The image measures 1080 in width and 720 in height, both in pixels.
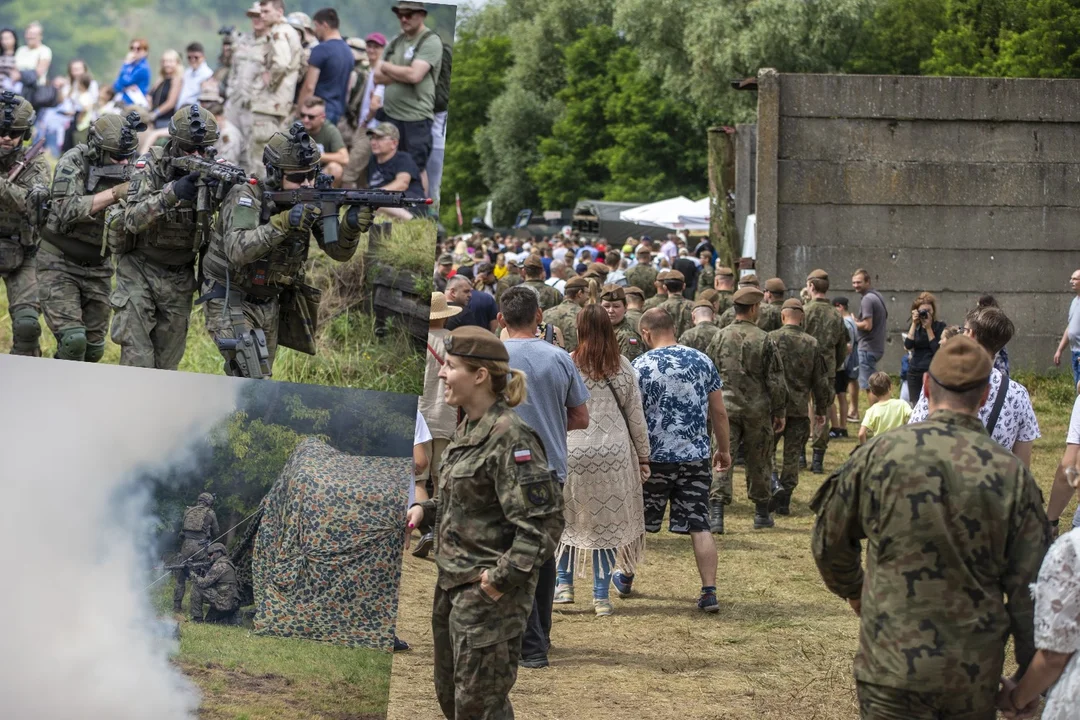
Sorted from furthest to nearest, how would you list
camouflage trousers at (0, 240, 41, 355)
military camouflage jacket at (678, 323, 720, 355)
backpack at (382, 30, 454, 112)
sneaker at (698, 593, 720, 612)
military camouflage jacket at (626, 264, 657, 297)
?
military camouflage jacket at (626, 264, 657, 297), military camouflage jacket at (678, 323, 720, 355), camouflage trousers at (0, 240, 41, 355), sneaker at (698, 593, 720, 612), backpack at (382, 30, 454, 112)

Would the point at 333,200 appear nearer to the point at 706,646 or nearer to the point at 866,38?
the point at 706,646

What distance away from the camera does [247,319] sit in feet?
24.1

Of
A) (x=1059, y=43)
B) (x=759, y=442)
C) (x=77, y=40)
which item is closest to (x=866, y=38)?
(x=1059, y=43)

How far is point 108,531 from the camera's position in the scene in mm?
5141

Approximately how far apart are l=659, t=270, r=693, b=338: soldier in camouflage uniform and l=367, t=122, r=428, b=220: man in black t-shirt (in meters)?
5.97

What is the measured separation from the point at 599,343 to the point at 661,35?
51.0 metres

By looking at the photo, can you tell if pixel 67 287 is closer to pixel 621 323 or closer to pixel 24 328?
pixel 24 328

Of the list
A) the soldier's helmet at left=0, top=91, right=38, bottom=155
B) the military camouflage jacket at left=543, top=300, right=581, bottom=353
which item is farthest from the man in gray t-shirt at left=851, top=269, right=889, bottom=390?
the soldier's helmet at left=0, top=91, right=38, bottom=155

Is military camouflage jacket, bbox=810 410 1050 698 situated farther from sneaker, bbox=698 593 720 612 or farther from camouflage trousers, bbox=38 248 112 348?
camouflage trousers, bbox=38 248 112 348

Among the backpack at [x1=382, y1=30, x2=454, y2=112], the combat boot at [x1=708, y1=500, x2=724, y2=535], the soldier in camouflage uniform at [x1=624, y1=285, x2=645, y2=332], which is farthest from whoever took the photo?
the soldier in camouflage uniform at [x1=624, y1=285, x2=645, y2=332]

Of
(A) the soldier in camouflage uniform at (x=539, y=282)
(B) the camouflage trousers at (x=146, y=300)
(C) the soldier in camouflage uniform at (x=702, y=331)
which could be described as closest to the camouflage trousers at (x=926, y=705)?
(B) the camouflage trousers at (x=146, y=300)

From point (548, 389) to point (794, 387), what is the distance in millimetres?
4833

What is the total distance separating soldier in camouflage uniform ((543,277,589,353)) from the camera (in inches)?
424

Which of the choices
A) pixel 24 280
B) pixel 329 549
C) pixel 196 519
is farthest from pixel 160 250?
pixel 329 549
